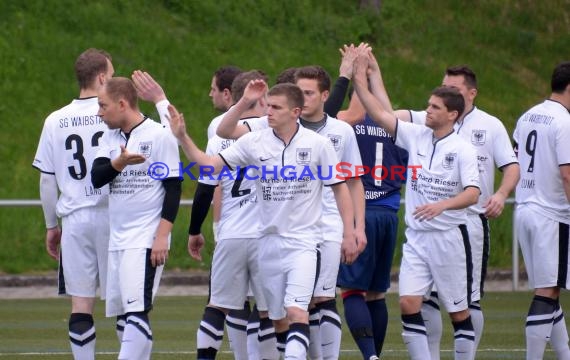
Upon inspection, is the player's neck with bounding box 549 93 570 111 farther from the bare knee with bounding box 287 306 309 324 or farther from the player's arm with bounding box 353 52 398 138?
the bare knee with bounding box 287 306 309 324

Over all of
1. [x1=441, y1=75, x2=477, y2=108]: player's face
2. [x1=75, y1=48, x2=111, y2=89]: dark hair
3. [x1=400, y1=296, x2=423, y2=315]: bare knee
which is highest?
[x1=75, y1=48, x2=111, y2=89]: dark hair

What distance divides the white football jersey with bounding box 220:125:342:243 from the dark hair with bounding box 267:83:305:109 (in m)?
0.24

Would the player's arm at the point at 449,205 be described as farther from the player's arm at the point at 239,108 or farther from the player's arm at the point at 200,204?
the player's arm at the point at 200,204

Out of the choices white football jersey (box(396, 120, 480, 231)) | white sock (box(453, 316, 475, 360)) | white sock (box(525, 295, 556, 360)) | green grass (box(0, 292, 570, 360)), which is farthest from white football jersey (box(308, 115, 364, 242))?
green grass (box(0, 292, 570, 360))

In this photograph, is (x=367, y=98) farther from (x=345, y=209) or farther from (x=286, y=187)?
(x=286, y=187)

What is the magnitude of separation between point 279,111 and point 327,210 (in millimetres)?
1276

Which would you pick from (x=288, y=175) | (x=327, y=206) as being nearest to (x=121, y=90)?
(x=288, y=175)

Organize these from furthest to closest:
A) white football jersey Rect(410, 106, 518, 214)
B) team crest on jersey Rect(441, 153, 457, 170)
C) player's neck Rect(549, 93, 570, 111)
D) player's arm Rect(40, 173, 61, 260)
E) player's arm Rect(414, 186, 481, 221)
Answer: player's neck Rect(549, 93, 570, 111)
white football jersey Rect(410, 106, 518, 214)
player's arm Rect(40, 173, 61, 260)
team crest on jersey Rect(441, 153, 457, 170)
player's arm Rect(414, 186, 481, 221)

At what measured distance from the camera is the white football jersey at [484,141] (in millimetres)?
10539

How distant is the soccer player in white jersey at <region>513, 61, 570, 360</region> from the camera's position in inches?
411

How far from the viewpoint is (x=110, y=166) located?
29.7 feet

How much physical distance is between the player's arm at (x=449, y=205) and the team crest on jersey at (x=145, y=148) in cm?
197

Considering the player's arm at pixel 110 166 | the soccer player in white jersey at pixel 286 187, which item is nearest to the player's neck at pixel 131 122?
the player's arm at pixel 110 166

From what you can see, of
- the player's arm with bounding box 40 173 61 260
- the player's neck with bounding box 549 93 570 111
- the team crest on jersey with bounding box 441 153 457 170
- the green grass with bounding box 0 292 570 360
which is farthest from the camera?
the green grass with bounding box 0 292 570 360
